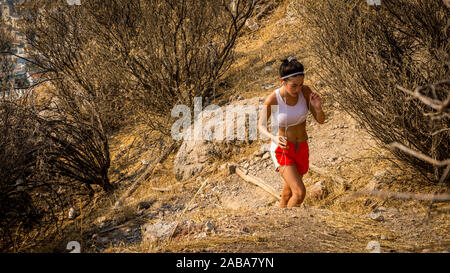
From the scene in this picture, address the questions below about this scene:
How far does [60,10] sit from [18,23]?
0.98 metres

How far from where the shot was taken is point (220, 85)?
900 cm

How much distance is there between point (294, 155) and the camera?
385 centimetres

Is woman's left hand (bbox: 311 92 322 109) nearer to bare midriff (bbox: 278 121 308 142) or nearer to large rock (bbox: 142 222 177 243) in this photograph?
bare midriff (bbox: 278 121 308 142)

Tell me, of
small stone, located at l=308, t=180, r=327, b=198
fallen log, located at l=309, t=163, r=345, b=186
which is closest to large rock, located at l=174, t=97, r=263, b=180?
fallen log, located at l=309, t=163, r=345, b=186

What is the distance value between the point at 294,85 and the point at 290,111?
28 centimetres

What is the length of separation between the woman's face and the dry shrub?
1.00 metres

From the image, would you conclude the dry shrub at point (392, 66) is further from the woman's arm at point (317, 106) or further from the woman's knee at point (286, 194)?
the woman's knee at point (286, 194)

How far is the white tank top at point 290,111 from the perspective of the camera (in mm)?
3799

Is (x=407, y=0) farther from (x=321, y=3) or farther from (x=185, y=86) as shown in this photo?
(x=185, y=86)

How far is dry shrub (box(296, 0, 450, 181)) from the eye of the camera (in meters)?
4.01

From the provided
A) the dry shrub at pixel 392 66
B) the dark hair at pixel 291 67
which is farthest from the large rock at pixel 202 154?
the dark hair at pixel 291 67

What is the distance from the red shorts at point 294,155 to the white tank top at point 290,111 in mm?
212
